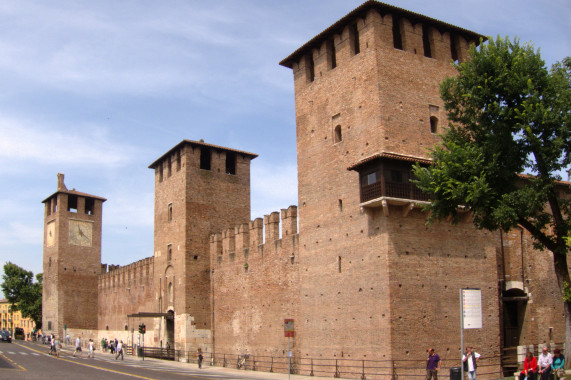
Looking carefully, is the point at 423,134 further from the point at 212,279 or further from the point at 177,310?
the point at 177,310

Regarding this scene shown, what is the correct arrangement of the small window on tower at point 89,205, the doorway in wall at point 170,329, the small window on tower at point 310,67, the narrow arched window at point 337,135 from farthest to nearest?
the small window on tower at point 89,205
the doorway in wall at point 170,329
the small window on tower at point 310,67
the narrow arched window at point 337,135

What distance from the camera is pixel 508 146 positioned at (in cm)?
1934

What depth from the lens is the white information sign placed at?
1658 centimetres

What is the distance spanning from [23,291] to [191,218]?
44.9 m

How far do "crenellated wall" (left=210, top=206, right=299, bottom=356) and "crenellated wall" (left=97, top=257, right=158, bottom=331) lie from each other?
318 inches

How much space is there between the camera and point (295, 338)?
87.6 feet

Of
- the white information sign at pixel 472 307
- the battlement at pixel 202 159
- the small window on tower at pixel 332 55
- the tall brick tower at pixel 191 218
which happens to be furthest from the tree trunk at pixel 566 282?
the battlement at pixel 202 159

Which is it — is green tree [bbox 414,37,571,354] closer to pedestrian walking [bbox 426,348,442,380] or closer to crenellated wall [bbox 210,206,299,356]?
pedestrian walking [bbox 426,348,442,380]

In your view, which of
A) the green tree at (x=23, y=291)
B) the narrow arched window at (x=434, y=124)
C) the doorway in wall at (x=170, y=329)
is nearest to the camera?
the narrow arched window at (x=434, y=124)

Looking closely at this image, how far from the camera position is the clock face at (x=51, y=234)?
57944 mm

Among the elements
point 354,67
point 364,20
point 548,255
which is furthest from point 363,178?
point 548,255

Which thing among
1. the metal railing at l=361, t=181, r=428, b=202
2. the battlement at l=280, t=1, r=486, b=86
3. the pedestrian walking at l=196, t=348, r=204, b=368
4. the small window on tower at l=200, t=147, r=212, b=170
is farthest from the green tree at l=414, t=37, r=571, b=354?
the small window on tower at l=200, t=147, r=212, b=170

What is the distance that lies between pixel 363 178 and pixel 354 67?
4.81m

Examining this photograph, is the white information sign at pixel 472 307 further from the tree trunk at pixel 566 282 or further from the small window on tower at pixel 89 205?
the small window on tower at pixel 89 205
